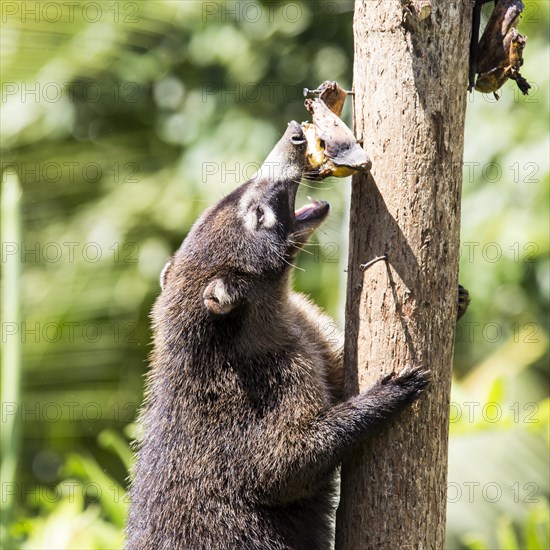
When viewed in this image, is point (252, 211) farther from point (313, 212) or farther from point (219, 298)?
point (219, 298)

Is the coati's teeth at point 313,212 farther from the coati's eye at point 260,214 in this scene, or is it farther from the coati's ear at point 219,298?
the coati's ear at point 219,298

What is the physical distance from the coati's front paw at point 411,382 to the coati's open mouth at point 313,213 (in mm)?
1055

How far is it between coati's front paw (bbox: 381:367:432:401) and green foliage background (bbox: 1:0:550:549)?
14.7 feet

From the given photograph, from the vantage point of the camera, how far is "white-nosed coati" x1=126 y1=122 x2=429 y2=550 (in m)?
4.41

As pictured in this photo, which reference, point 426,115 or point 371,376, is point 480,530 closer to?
point 371,376

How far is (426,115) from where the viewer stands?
157 inches

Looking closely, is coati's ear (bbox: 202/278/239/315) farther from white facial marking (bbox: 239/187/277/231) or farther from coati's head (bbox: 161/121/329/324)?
white facial marking (bbox: 239/187/277/231)

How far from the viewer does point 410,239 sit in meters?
4.01

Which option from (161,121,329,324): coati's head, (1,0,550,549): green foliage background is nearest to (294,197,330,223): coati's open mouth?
(161,121,329,324): coati's head

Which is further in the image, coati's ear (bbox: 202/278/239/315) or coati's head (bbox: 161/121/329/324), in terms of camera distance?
coati's head (bbox: 161/121/329/324)

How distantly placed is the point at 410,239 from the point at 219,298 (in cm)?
100

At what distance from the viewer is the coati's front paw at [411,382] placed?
159 inches

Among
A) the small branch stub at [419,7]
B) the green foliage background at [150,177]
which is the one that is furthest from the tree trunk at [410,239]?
the green foliage background at [150,177]

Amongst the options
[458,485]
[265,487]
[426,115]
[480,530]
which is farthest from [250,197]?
[480,530]
